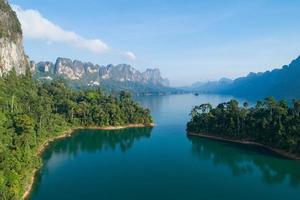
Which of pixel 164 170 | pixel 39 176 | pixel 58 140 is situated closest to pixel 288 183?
pixel 164 170

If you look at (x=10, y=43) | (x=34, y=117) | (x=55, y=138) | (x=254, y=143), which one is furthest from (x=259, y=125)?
(x=10, y=43)

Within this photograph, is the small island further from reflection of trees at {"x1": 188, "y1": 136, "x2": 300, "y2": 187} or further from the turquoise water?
the turquoise water

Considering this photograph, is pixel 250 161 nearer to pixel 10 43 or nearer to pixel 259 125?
pixel 259 125

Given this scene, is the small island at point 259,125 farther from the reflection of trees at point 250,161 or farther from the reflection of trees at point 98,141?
the reflection of trees at point 98,141

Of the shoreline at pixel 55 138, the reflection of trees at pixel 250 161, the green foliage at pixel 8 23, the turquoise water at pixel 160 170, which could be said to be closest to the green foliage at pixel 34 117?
the shoreline at pixel 55 138

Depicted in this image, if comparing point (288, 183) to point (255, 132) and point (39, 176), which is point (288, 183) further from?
point (39, 176)

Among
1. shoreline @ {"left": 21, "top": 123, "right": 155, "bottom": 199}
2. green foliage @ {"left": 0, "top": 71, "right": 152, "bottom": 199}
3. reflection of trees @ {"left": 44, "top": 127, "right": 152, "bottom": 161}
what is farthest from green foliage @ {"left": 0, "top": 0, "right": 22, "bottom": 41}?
reflection of trees @ {"left": 44, "top": 127, "right": 152, "bottom": 161}
